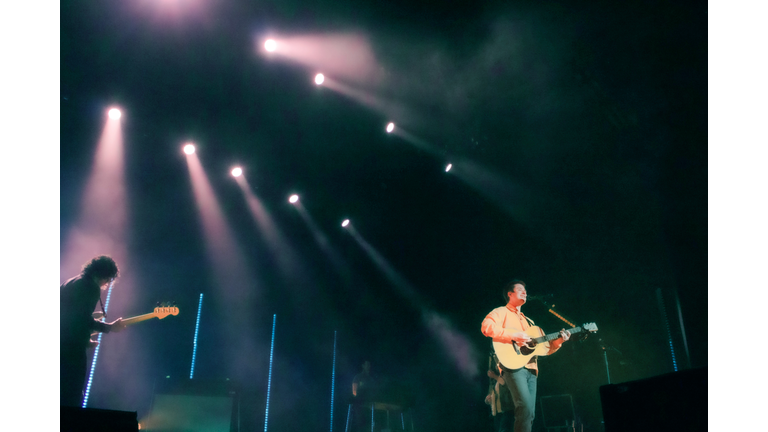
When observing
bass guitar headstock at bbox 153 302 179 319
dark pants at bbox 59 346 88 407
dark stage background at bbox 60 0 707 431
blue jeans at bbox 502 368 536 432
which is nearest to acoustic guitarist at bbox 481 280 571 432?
blue jeans at bbox 502 368 536 432

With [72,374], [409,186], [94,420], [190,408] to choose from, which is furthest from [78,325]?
[409,186]

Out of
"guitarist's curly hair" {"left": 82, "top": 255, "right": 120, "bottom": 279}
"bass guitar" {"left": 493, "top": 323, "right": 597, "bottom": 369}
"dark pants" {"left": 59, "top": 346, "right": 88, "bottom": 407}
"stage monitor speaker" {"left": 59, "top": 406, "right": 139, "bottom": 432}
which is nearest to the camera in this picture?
"stage monitor speaker" {"left": 59, "top": 406, "right": 139, "bottom": 432}

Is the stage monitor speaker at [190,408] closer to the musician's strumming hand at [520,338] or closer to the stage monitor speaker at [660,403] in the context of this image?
the musician's strumming hand at [520,338]

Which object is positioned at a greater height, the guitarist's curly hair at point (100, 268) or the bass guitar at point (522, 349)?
the guitarist's curly hair at point (100, 268)

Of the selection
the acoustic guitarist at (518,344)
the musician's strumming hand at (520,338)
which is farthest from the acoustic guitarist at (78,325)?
the musician's strumming hand at (520,338)

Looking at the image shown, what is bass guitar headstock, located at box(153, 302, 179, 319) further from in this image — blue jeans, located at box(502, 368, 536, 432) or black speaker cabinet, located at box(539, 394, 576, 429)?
black speaker cabinet, located at box(539, 394, 576, 429)

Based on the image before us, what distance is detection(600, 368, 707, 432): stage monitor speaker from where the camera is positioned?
5.01 ft

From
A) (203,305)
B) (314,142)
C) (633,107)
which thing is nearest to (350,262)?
(203,305)

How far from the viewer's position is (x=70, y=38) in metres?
3.88

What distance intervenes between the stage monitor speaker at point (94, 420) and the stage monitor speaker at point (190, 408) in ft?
12.4

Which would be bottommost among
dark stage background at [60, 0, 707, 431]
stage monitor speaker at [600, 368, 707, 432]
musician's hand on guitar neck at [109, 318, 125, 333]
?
stage monitor speaker at [600, 368, 707, 432]

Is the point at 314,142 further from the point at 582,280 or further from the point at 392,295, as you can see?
the point at 582,280

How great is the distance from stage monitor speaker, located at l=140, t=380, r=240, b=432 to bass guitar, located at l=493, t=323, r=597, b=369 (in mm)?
3485

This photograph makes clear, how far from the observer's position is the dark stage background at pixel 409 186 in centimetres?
434
